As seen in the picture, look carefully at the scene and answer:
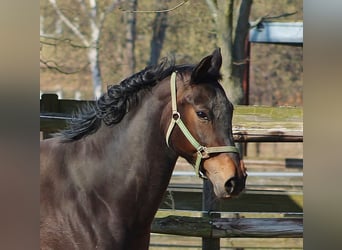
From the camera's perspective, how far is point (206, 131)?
2.37 meters

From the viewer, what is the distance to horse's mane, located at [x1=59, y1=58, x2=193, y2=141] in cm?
257

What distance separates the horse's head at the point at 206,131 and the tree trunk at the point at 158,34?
45.7ft

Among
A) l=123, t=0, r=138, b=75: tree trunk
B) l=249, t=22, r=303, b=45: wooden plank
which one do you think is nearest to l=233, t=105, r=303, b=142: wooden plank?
l=249, t=22, r=303, b=45: wooden plank

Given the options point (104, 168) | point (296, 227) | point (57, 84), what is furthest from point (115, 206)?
point (57, 84)

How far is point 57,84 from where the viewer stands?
21.5 m

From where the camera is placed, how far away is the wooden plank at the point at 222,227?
3.58 meters

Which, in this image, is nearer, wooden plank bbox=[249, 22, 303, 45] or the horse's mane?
the horse's mane

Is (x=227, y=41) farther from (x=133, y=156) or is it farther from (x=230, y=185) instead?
(x=230, y=185)

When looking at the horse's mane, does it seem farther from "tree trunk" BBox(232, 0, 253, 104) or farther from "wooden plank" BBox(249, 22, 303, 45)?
"wooden plank" BBox(249, 22, 303, 45)

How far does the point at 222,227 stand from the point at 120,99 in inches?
53.5

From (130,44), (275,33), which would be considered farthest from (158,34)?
(275,33)

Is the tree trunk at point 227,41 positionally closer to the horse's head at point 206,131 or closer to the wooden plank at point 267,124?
the wooden plank at point 267,124

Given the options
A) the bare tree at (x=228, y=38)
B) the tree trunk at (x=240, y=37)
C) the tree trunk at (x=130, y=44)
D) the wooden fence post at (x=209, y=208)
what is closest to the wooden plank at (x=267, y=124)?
the wooden fence post at (x=209, y=208)

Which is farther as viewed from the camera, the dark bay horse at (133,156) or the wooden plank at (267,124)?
the wooden plank at (267,124)
